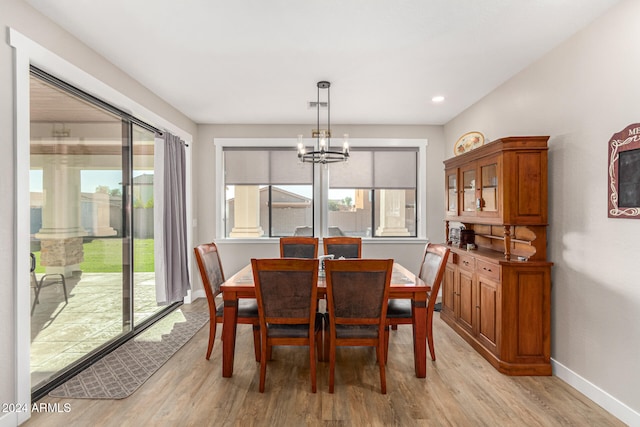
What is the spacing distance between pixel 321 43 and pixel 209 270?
214cm

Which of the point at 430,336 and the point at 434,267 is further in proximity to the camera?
the point at 434,267

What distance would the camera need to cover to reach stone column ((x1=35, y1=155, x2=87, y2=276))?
8.20 feet

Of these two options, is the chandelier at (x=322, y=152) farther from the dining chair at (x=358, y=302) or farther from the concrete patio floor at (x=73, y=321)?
the concrete patio floor at (x=73, y=321)

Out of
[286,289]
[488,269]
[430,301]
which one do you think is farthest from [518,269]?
[286,289]

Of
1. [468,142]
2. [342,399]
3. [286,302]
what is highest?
[468,142]

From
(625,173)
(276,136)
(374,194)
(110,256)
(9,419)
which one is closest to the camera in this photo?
(9,419)

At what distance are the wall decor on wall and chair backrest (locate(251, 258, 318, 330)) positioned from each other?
1985 mm

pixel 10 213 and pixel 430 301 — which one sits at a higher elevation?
pixel 10 213

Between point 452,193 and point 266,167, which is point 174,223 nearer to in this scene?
point 266,167

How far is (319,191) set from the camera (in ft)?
16.8

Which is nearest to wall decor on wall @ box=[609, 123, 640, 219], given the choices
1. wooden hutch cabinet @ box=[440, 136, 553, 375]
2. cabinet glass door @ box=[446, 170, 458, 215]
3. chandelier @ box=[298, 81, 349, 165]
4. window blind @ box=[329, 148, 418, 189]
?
wooden hutch cabinet @ box=[440, 136, 553, 375]

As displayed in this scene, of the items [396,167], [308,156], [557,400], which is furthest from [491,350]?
[396,167]

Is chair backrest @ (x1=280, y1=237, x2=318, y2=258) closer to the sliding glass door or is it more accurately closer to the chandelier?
the chandelier

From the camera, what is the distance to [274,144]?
5059 millimetres
